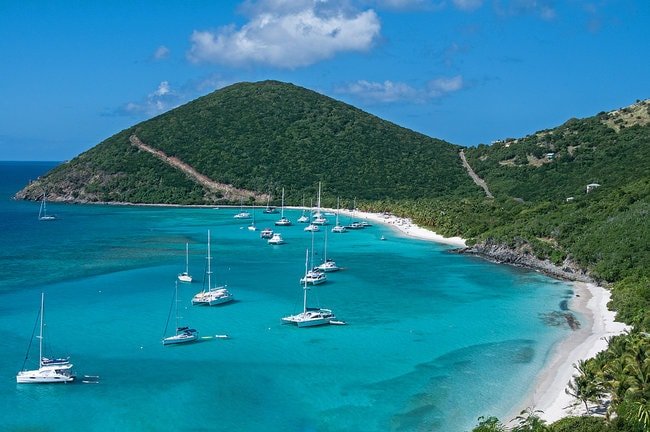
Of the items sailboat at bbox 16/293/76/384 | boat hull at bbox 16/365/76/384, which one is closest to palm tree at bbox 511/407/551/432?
sailboat at bbox 16/293/76/384

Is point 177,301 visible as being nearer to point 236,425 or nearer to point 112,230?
point 236,425

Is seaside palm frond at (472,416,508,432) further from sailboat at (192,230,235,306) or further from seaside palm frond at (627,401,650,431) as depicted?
sailboat at (192,230,235,306)

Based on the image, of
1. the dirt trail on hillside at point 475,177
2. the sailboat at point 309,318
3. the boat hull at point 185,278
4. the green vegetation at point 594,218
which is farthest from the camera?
the dirt trail on hillside at point 475,177

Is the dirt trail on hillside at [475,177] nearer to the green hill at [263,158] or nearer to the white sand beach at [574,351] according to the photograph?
the green hill at [263,158]

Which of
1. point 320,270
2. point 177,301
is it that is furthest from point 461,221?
point 177,301

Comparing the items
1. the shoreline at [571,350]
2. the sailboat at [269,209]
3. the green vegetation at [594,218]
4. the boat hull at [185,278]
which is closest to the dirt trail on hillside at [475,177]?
the green vegetation at [594,218]

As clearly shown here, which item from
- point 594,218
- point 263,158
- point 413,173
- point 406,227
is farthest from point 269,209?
point 594,218

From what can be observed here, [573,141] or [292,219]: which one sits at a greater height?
[573,141]
